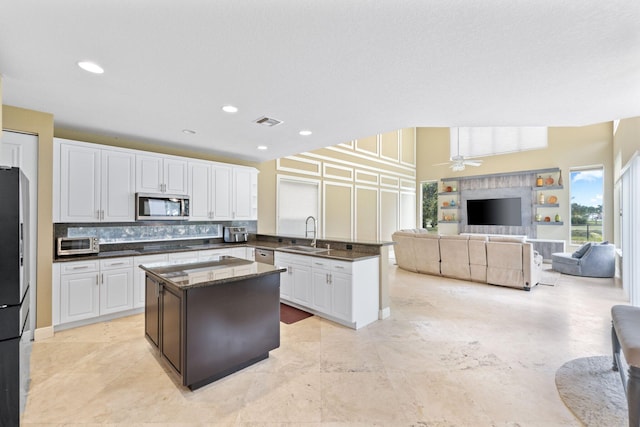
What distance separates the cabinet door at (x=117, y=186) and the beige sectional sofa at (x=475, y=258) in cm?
411

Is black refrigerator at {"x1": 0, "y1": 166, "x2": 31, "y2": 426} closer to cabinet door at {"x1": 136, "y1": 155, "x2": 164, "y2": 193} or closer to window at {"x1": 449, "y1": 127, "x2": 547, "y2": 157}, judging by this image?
cabinet door at {"x1": 136, "y1": 155, "x2": 164, "y2": 193}

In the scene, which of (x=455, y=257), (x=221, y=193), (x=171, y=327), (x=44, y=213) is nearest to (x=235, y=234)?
(x=221, y=193)

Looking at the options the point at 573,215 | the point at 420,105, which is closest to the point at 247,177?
the point at 420,105

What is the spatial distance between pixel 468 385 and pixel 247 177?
448 cm

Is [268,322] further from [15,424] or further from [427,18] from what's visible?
[427,18]

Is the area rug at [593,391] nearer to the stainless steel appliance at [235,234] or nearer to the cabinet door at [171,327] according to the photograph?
the cabinet door at [171,327]

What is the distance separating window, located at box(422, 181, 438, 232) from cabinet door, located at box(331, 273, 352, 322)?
771 centimetres

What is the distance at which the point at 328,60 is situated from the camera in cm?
204

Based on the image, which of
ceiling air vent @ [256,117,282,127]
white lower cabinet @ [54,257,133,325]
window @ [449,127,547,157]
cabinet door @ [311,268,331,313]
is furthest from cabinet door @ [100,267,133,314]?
window @ [449,127,547,157]

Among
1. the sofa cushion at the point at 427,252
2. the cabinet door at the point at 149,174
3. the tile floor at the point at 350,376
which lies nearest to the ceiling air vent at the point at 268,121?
the cabinet door at the point at 149,174

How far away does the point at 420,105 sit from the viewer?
282cm

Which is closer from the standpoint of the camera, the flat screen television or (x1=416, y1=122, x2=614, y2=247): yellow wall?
(x1=416, y1=122, x2=614, y2=247): yellow wall

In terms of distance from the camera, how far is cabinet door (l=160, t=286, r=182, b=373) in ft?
7.40

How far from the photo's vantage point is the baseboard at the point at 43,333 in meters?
3.12
